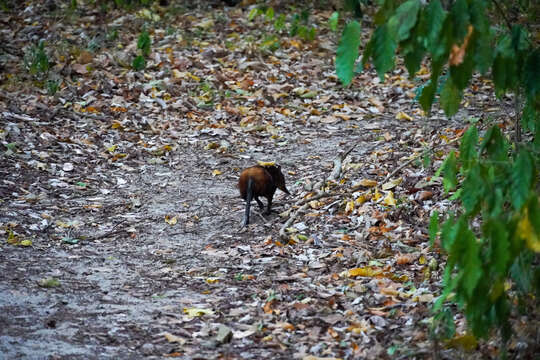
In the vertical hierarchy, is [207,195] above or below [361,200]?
below

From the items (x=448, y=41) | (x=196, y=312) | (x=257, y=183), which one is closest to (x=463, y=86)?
(x=448, y=41)

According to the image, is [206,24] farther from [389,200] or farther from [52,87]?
[389,200]

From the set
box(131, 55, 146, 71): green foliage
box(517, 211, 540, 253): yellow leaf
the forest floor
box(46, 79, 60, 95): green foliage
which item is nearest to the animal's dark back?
the forest floor

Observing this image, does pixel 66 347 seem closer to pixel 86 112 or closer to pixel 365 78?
pixel 86 112

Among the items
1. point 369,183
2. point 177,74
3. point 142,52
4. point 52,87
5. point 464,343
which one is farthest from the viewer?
point 142,52

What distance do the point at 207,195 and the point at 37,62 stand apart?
15.6ft

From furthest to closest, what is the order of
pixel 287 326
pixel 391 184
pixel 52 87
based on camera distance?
1. pixel 52 87
2. pixel 391 184
3. pixel 287 326

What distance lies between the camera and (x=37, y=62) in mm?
10836

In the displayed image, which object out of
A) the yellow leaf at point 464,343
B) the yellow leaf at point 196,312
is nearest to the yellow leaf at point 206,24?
the yellow leaf at point 196,312

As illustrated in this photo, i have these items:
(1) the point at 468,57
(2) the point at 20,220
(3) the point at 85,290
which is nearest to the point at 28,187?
(2) the point at 20,220

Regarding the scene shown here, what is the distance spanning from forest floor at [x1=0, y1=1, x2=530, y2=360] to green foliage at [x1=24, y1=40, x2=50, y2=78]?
0.33ft

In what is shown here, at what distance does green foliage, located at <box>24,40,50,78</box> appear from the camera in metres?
10.7

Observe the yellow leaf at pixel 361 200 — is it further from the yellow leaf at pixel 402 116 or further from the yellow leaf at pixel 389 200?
the yellow leaf at pixel 402 116

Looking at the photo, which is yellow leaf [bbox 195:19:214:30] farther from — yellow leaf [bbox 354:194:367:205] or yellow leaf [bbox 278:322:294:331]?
yellow leaf [bbox 278:322:294:331]
